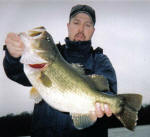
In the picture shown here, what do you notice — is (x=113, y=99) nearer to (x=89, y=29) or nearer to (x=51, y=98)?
(x=51, y=98)

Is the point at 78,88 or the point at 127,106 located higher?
the point at 78,88

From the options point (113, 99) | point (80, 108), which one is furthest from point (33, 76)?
point (113, 99)

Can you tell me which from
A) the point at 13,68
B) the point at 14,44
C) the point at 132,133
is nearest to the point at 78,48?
the point at 13,68

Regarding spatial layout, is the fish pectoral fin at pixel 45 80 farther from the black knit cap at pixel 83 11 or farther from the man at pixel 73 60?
the black knit cap at pixel 83 11

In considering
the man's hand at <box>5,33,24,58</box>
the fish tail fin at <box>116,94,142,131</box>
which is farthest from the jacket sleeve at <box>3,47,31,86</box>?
the fish tail fin at <box>116,94,142,131</box>

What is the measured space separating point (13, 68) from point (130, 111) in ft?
6.01

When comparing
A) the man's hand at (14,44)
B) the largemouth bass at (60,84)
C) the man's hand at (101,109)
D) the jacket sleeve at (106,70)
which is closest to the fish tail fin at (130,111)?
the largemouth bass at (60,84)

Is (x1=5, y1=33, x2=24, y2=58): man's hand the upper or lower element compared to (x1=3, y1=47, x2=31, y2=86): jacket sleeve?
upper

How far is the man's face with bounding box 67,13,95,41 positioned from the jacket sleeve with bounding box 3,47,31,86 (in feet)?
5.45

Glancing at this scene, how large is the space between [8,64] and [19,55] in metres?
0.35

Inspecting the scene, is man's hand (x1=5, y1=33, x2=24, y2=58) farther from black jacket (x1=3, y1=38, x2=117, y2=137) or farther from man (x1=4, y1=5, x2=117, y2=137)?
black jacket (x1=3, y1=38, x2=117, y2=137)

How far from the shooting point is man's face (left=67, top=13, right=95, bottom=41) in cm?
493

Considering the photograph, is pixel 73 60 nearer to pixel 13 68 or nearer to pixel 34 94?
pixel 13 68

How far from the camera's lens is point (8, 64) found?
3.52 meters
